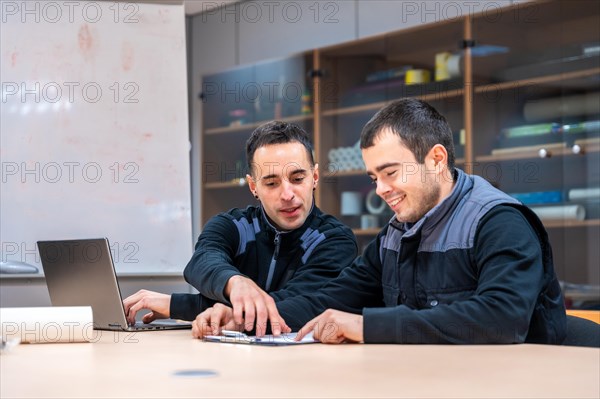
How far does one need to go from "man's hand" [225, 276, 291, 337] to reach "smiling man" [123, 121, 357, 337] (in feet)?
0.67

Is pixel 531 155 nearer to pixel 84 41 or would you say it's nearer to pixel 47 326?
pixel 84 41

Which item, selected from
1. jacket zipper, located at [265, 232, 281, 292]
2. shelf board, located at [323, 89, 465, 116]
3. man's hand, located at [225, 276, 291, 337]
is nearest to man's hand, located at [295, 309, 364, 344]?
man's hand, located at [225, 276, 291, 337]

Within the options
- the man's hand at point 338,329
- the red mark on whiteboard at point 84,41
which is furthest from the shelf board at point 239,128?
the man's hand at point 338,329

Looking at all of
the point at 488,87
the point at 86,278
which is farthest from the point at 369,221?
the point at 86,278

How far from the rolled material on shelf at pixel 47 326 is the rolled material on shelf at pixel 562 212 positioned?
229cm

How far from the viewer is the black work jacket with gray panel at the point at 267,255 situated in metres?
2.04

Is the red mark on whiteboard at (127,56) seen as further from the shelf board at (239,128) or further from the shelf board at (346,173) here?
the shelf board at (239,128)

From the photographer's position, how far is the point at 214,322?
1.72 meters

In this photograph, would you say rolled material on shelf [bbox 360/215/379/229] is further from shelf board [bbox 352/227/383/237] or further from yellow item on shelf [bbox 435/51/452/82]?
yellow item on shelf [bbox 435/51/452/82]

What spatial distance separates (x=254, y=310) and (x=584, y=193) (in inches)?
83.4

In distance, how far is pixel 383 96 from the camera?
424 centimetres

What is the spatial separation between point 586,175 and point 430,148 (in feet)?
6.00

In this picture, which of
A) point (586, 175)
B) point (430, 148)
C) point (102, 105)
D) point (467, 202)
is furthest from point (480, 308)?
point (586, 175)

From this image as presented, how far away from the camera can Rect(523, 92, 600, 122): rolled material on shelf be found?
3.39m
